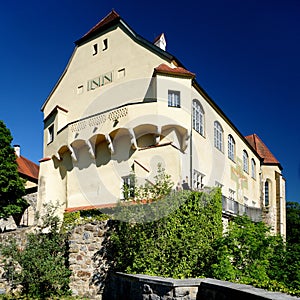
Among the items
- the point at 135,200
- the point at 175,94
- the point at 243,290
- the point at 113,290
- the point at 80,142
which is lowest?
the point at 113,290

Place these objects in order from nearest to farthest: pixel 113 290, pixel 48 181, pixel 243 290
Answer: pixel 243 290, pixel 113 290, pixel 48 181

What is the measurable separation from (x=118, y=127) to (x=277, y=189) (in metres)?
27.6

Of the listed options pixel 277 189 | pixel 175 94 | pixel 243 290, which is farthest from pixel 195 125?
pixel 277 189

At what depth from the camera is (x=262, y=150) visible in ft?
139

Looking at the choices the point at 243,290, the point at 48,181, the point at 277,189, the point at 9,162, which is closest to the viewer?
the point at 243,290

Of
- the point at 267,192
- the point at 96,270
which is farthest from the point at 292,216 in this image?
the point at 96,270

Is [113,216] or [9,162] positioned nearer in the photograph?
[113,216]

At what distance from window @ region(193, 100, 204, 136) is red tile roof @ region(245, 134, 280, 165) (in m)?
20.3

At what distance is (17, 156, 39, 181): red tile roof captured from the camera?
113ft

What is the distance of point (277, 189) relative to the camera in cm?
4078

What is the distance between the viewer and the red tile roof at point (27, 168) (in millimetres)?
34341

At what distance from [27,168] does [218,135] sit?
20.2 meters

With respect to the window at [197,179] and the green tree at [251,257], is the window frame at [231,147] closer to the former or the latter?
the window at [197,179]

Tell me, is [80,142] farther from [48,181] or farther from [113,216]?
[113,216]
